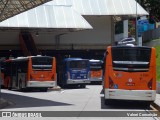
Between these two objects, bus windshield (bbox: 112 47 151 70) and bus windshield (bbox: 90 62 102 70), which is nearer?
bus windshield (bbox: 112 47 151 70)

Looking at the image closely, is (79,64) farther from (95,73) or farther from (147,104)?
(147,104)

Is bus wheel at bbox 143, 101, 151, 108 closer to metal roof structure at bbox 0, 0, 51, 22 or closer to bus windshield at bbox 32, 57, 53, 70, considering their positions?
metal roof structure at bbox 0, 0, 51, 22

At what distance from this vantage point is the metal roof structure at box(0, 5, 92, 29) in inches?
2089

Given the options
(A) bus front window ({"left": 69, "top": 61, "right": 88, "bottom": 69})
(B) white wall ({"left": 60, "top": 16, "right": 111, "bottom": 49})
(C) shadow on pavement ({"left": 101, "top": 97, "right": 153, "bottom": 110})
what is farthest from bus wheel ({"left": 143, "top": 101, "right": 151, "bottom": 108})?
(B) white wall ({"left": 60, "top": 16, "right": 111, "bottom": 49})

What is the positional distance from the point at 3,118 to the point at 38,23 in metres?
37.8

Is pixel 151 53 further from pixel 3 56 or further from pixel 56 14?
pixel 3 56

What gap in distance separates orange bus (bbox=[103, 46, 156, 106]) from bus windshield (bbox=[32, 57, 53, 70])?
1567cm

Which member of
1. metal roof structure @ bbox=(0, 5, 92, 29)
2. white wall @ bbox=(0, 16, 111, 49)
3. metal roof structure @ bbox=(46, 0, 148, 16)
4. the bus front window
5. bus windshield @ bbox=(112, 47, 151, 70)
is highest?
metal roof structure @ bbox=(46, 0, 148, 16)

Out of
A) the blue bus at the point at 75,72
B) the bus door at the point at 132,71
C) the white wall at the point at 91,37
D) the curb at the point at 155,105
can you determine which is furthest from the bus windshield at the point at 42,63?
the white wall at the point at 91,37

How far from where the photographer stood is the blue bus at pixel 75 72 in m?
42.0

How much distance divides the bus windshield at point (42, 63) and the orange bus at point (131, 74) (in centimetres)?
1567

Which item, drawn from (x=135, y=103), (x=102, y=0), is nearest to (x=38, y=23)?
(x=102, y=0)

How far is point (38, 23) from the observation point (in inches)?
2104

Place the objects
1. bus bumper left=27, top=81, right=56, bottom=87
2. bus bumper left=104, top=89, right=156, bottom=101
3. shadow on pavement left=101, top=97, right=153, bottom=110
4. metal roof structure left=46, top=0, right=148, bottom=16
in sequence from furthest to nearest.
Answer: metal roof structure left=46, top=0, right=148, bottom=16 → bus bumper left=27, top=81, right=56, bottom=87 → shadow on pavement left=101, top=97, right=153, bottom=110 → bus bumper left=104, top=89, right=156, bottom=101
